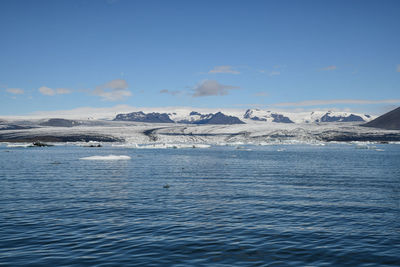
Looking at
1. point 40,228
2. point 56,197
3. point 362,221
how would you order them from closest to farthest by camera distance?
point 40,228 < point 362,221 < point 56,197

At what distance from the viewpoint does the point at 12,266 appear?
11258 millimetres

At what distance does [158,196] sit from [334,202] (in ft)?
34.1

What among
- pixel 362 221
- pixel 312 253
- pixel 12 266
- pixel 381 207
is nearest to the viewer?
pixel 12 266

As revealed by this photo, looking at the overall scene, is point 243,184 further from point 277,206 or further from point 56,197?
point 56,197

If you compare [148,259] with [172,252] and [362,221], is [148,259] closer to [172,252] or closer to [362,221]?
[172,252]

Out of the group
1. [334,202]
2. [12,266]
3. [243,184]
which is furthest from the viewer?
[243,184]

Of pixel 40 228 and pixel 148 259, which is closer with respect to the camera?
pixel 148 259

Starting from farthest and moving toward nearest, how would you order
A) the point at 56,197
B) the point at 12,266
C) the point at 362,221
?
the point at 56,197 < the point at 362,221 < the point at 12,266

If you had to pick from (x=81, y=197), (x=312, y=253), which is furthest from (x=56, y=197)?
(x=312, y=253)

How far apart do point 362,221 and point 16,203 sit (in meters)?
17.8

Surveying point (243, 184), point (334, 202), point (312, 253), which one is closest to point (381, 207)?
point (334, 202)

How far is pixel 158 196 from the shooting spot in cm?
2372

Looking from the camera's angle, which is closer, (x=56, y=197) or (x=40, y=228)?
(x=40, y=228)

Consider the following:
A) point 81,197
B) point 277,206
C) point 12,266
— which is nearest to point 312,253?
point 277,206
